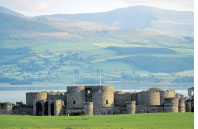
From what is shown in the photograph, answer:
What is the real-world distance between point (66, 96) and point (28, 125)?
1417 centimetres

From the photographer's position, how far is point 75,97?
6462cm

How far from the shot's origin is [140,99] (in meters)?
64.4

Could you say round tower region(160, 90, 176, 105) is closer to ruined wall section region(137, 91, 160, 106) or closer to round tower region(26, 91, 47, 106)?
ruined wall section region(137, 91, 160, 106)

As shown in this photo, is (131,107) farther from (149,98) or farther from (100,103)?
(100,103)

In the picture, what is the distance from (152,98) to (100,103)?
492cm

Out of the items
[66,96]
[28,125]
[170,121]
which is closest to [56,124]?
[28,125]

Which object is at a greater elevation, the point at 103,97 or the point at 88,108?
the point at 103,97

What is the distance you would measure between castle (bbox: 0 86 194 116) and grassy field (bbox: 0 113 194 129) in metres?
3.70

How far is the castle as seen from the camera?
206 feet

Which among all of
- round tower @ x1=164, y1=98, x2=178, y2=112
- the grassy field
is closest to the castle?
round tower @ x1=164, y1=98, x2=178, y2=112

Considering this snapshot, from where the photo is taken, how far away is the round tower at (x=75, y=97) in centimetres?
6450

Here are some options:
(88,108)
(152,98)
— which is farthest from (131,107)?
(88,108)
